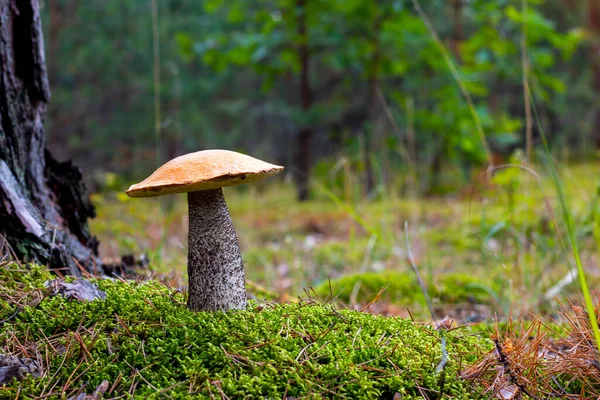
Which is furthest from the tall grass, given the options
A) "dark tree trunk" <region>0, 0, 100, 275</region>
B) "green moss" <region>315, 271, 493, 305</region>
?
"dark tree trunk" <region>0, 0, 100, 275</region>

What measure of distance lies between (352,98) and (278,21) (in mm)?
2650

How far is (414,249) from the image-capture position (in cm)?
483

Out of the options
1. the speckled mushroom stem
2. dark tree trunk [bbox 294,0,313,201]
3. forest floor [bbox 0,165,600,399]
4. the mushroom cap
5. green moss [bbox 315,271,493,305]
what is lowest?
green moss [bbox 315,271,493,305]

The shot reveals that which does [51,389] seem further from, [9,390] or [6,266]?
[6,266]

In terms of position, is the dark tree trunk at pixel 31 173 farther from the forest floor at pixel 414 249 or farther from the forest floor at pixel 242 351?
the forest floor at pixel 414 249

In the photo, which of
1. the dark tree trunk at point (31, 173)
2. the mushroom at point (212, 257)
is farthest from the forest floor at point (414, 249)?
the dark tree trunk at point (31, 173)

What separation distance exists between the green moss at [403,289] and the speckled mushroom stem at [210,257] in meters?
1.40

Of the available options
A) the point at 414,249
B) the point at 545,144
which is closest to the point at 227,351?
the point at 545,144

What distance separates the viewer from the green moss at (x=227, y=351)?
1151mm

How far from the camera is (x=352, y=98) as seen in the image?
9.39 meters

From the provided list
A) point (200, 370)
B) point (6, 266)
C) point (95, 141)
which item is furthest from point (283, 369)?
point (95, 141)

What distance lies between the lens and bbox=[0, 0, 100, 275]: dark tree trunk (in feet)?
5.76

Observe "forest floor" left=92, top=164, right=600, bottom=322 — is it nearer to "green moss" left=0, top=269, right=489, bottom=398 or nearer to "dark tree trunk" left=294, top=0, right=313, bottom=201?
"green moss" left=0, top=269, right=489, bottom=398

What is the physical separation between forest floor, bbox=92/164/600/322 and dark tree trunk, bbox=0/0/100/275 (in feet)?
1.42
